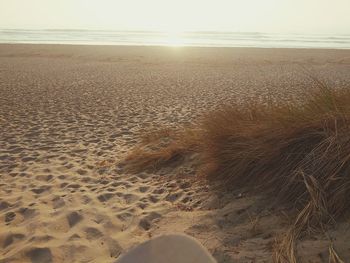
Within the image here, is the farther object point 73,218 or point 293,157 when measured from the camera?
point 73,218

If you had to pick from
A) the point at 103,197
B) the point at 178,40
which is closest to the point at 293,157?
the point at 103,197

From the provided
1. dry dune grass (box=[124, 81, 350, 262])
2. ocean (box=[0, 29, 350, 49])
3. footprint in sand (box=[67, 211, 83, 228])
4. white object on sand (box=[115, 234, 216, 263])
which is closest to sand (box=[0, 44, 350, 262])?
footprint in sand (box=[67, 211, 83, 228])

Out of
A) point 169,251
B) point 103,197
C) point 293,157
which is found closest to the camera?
point 169,251

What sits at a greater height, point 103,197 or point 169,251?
point 169,251

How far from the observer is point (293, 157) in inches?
137

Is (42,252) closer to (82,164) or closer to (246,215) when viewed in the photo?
(246,215)

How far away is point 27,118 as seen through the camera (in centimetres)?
770

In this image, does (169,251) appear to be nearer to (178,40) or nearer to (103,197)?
(103,197)

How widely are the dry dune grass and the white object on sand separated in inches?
37.8

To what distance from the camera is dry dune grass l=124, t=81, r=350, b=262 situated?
291cm

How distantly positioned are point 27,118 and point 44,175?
11.2 ft

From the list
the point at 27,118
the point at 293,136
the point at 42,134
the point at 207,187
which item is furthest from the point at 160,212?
the point at 27,118

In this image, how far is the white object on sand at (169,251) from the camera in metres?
1.74

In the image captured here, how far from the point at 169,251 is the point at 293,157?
2.02m
